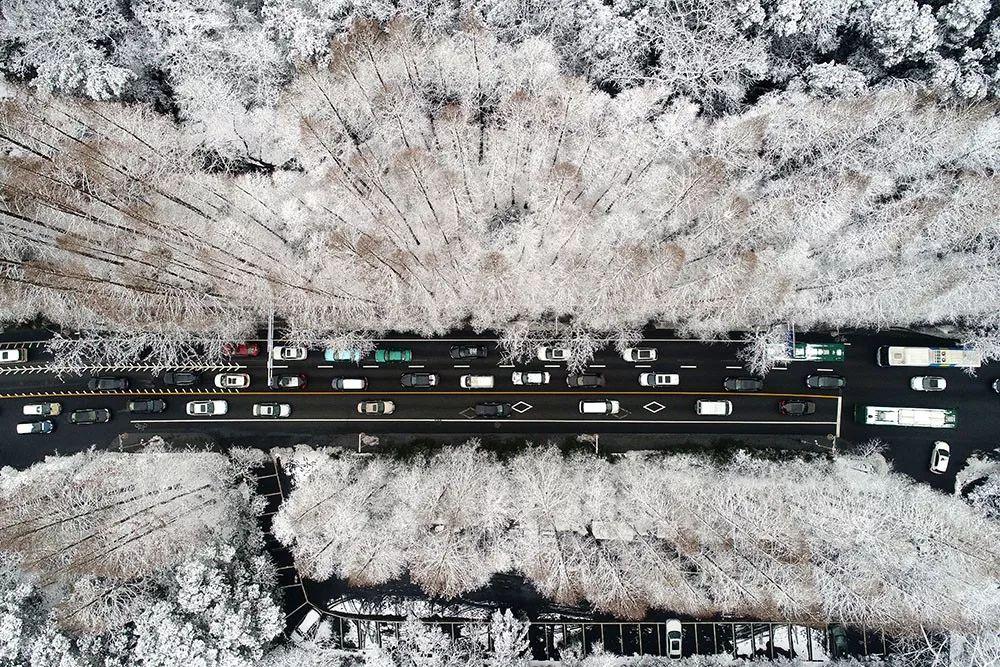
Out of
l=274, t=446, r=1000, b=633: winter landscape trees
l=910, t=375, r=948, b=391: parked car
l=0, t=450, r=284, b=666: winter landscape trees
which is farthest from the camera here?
l=910, t=375, r=948, b=391: parked car

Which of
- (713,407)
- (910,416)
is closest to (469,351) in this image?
(713,407)

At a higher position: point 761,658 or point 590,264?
point 590,264

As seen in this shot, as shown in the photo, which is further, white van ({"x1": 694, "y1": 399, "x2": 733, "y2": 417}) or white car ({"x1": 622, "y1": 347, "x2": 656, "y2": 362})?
white car ({"x1": 622, "y1": 347, "x2": 656, "y2": 362})

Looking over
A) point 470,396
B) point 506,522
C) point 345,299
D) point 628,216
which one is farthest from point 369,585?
point 628,216

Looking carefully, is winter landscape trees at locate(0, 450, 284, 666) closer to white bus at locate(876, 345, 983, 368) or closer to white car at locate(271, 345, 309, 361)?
white car at locate(271, 345, 309, 361)

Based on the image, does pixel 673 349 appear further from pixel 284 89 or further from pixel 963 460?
pixel 284 89

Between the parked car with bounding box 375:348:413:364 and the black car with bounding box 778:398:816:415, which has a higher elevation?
the parked car with bounding box 375:348:413:364

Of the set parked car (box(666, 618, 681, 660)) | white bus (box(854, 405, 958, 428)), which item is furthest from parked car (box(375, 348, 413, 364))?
white bus (box(854, 405, 958, 428))
